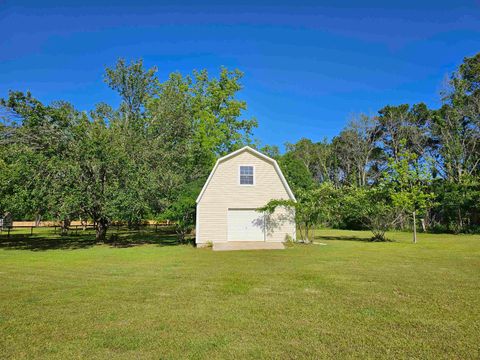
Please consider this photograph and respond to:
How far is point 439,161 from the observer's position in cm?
3809

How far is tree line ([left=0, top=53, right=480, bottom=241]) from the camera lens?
18.5 m

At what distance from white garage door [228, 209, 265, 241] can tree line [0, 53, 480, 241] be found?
44.0 inches

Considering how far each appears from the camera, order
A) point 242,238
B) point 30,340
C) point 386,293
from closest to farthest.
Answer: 1. point 30,340
2. point 386,293
3. point 242,238

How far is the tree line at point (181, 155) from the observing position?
730 inches

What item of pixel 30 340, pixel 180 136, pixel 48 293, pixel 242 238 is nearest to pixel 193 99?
pixel 180 136

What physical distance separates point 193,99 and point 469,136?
29.5 m

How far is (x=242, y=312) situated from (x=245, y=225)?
13.4 m

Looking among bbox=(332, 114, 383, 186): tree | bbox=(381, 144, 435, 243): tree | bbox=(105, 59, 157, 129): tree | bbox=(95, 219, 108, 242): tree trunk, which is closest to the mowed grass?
bbox=(381, 144, 435, 243): tree

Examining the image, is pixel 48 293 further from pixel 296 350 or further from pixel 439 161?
pixel 439 161

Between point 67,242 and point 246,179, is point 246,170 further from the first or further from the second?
point 67,242

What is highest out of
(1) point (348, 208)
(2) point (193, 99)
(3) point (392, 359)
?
(2) point (193, 99)

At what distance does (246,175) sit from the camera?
1956 cm

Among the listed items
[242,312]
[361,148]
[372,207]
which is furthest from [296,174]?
[242,312]

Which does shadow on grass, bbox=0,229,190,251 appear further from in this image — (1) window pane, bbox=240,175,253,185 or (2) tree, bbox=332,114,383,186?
(2) tree, bbox=332,114,383,186
